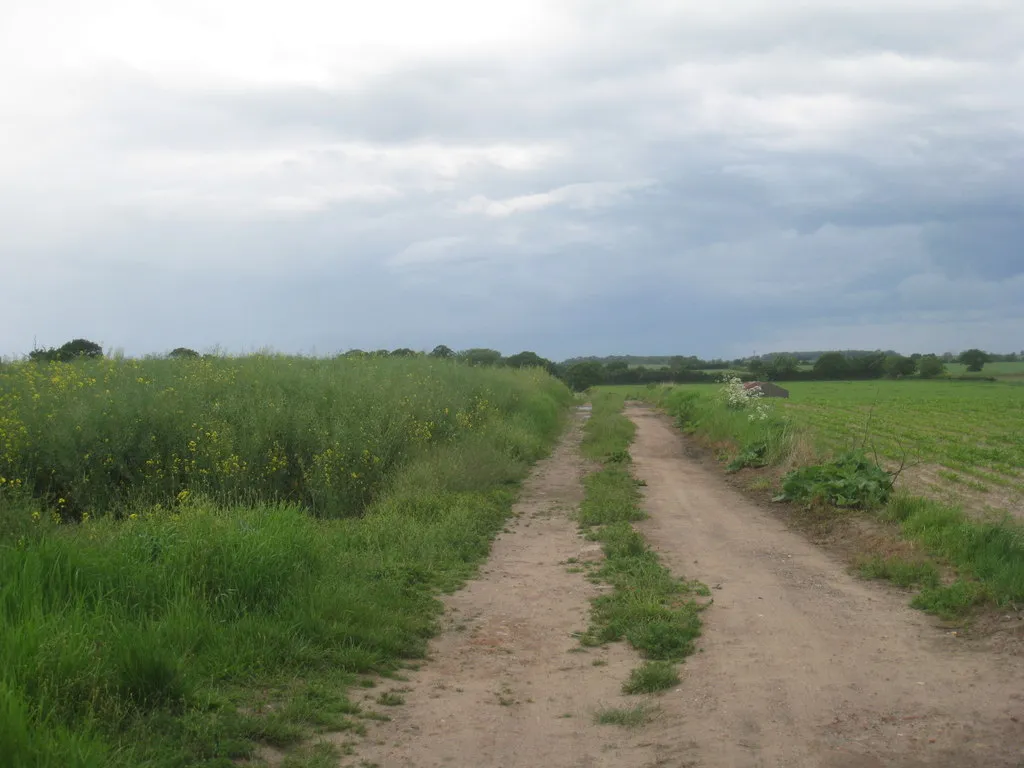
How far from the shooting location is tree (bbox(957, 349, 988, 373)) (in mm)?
69188

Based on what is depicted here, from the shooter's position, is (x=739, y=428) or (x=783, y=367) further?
(x=783, y=367)

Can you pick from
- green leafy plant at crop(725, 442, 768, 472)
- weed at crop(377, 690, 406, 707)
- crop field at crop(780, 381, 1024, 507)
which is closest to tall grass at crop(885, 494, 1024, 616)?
crop field at crop(780, 381, 1024, 507)

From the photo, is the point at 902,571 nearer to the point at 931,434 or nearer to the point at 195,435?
the point at 195,435

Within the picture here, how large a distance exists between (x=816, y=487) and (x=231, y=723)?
32.0 feet

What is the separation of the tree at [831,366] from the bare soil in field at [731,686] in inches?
2227

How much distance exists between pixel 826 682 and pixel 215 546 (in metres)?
4.73

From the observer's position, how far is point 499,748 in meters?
4.70

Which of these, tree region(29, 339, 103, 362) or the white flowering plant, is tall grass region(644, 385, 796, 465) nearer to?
the white flowering plant

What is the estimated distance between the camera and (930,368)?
6481cm

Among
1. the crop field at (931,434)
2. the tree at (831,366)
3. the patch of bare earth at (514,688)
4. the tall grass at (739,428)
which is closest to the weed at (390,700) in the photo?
the patch of bare earth at (514,688)

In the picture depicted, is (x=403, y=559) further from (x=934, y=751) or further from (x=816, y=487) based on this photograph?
(x=816, y=487)

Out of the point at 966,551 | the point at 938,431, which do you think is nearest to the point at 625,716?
the point at 966,551

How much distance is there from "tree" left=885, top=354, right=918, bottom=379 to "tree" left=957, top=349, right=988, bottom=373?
6.74m

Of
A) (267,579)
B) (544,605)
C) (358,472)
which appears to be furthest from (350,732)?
(358,472)
